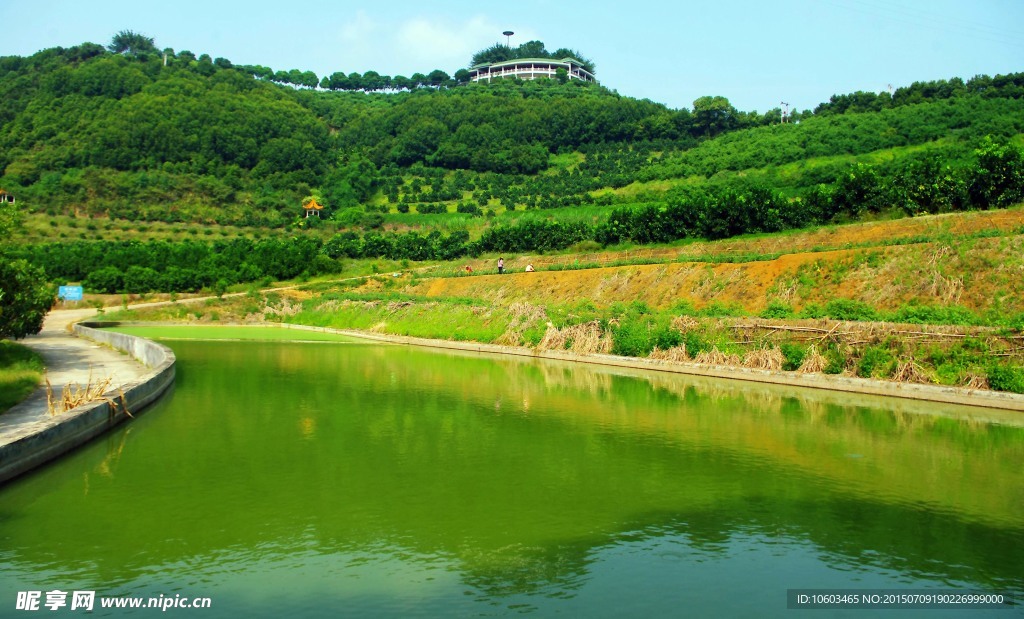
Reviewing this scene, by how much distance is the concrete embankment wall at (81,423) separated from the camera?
10.8 metres

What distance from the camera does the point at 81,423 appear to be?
42.7ft

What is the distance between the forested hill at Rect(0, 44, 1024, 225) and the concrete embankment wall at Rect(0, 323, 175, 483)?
47016 millimetres

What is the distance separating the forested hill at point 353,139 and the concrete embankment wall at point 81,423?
47.0 m

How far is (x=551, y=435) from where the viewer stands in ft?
46.9

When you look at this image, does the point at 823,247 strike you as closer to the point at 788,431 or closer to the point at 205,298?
the point at 788,431

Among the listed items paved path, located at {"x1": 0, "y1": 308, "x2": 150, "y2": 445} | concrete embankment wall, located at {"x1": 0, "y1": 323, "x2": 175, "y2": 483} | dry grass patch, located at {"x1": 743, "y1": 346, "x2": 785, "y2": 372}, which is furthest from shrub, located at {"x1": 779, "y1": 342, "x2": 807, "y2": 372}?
paved path, located at {"x1": 0, "y1": 308, "x2": 150, "y2": 445}

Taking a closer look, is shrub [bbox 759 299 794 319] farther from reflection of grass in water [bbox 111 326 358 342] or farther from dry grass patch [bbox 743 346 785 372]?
reflection of grass in water [bbox 111 326 358 342]

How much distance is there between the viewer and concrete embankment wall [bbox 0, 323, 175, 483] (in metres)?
10.8

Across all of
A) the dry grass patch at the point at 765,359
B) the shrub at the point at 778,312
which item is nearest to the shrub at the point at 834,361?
the dry grass patch at the point at 765,359

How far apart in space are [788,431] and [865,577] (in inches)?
281

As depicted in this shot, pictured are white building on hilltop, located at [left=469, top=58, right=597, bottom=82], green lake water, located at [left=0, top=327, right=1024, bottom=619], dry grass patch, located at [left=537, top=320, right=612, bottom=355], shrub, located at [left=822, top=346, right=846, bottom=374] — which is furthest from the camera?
white building on hilltop, located at [left=469, top=58, right=597, bottom=82]

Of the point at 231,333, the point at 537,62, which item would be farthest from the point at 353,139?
the point at 231,333

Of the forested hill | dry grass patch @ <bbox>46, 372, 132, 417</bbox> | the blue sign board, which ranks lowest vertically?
dry grass patch @ <bbox>46, 372, 132, 417</bbox>

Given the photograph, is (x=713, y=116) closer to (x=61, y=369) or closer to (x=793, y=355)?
(x=793, y=355)
